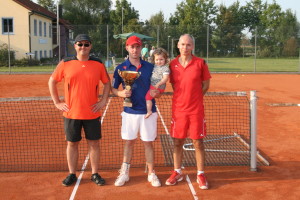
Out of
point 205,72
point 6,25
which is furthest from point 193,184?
point 6,25

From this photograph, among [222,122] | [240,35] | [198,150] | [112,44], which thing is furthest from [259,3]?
[198,150]

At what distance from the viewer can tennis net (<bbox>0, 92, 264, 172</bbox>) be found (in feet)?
18.8

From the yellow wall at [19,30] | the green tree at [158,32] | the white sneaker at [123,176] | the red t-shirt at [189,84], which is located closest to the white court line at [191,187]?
the white sneaker at [123,176]

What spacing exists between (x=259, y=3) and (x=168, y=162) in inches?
2736

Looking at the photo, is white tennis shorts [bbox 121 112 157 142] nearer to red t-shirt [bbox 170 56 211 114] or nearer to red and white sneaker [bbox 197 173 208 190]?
red t-shirt [bbox 170 56 211 114]

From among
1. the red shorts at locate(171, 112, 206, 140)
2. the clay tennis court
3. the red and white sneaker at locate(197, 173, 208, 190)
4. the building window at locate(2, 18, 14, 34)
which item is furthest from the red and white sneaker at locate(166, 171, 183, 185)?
the building window at locate(2, 18, 14, 34)

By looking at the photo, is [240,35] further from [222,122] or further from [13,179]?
[13,179]

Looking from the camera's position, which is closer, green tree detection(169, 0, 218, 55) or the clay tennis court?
the clay tennis court

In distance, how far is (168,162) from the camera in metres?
5.79

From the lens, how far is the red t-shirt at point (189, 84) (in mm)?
4484

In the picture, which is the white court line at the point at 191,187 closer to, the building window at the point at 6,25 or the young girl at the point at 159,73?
the young girl at the point at 159,73

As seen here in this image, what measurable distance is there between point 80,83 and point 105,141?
109 inches

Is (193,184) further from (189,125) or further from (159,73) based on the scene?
(159,73)

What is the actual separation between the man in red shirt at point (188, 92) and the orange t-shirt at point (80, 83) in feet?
3.40
